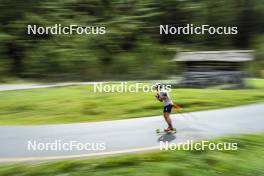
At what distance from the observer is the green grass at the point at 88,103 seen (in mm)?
7355

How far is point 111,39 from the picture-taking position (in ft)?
30.9

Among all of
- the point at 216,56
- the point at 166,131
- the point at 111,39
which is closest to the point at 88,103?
the point at 166,131

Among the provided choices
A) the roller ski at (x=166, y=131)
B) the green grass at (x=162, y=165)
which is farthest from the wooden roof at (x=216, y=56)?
the green grass at (x=162, y=165)

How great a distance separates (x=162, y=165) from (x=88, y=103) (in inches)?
85.3

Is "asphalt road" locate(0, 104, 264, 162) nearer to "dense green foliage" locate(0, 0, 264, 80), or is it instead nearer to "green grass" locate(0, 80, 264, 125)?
"green grass" locate(0, 80, 264, 125)

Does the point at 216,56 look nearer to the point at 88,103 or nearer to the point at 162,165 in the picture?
the point at 88,103

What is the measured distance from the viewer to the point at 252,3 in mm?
10406

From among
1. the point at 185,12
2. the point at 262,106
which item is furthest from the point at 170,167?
the point at 185,12

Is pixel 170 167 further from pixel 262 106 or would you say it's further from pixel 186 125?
pixel 262 106

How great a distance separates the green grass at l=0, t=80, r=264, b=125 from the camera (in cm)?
736

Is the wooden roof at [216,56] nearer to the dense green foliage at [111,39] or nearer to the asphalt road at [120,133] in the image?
the dense green foliage at [111,39]

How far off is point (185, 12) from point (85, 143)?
4.22 m

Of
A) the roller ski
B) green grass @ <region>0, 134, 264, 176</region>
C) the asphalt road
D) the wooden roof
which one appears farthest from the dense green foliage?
green grass @ <region>0, 134, 264, 176</region>

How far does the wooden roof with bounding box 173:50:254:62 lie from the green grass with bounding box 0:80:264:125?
0.74 meters
